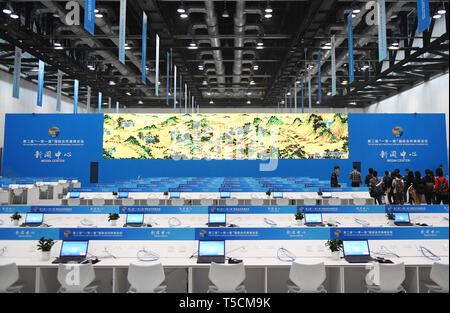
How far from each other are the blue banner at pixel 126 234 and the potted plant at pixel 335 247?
1.81 m

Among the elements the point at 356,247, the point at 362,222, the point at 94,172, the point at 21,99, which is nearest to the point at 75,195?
the point at 94,172

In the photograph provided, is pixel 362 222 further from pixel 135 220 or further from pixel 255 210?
pixel 135 220

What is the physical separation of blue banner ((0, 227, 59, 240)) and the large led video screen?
11.5m

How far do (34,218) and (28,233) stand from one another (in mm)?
1524

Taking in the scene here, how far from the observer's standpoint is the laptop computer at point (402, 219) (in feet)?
19.0

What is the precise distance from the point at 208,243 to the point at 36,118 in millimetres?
15054

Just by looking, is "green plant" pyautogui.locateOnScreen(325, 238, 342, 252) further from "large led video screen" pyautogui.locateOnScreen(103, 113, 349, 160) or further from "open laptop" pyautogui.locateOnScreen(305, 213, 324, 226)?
"large led video screen" pyautogui.locateOnScreen(103, 113, 349, 160)

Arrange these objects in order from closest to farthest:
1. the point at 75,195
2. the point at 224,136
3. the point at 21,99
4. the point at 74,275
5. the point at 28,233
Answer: the point at 74,275 < the point at 28,233 < the point at 75,195 < the point at 224,136 < the point at 21,99

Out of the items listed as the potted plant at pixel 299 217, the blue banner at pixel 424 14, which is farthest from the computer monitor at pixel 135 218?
the blue banner at pixel 424 14

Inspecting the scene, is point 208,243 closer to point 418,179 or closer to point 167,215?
point 167,215

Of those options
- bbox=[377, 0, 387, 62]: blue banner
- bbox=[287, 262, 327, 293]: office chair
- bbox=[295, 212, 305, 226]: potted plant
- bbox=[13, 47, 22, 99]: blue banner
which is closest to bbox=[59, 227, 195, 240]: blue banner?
bbox=[287, 262, 327, 293]: office chair

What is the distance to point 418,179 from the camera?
10.0m

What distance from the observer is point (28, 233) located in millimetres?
4578

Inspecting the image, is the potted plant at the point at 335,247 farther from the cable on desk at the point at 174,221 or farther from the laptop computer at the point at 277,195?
the laptop computer at the point at 277,195
